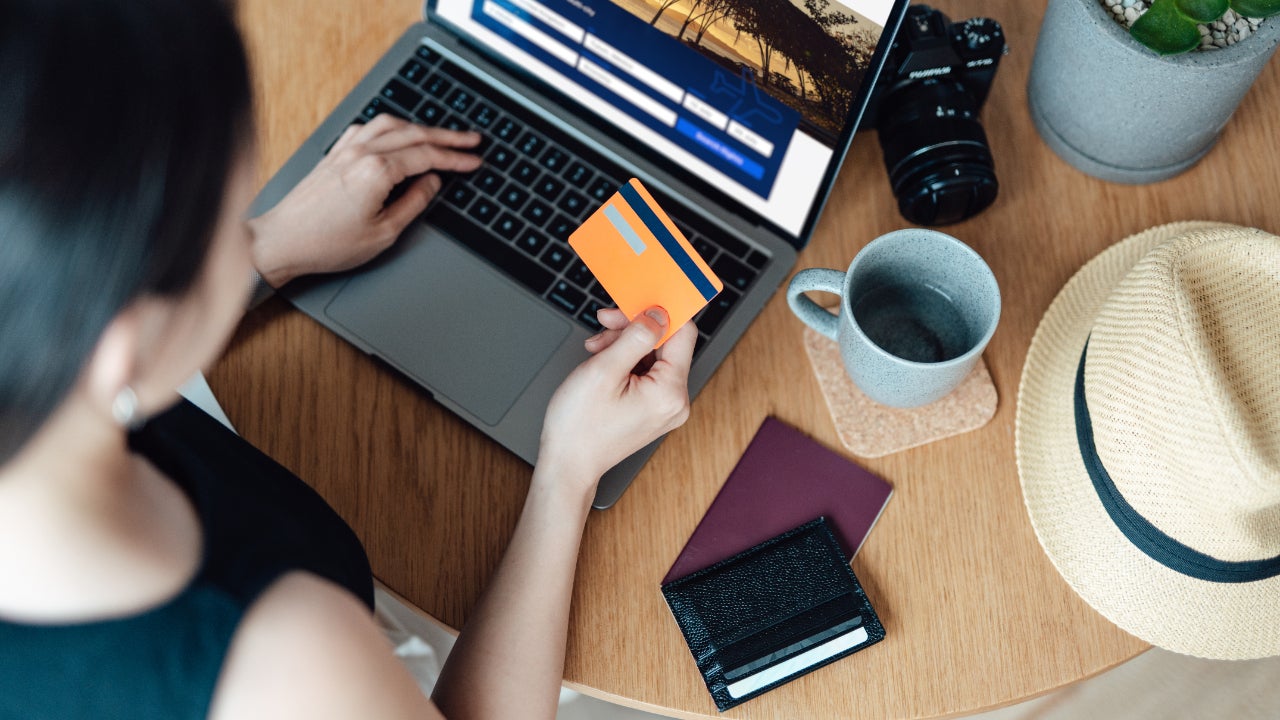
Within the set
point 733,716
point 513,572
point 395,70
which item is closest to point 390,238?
point 395,70

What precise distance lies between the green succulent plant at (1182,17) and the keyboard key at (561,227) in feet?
1.47

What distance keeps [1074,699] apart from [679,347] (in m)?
0.74

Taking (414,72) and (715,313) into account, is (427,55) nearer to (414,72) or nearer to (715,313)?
(414,72)

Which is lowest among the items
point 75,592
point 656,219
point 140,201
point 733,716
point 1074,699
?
point 1074,699

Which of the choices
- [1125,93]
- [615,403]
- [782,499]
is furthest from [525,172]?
[1125,93]

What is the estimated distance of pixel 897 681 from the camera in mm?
660

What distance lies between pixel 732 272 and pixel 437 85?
32 centimetres

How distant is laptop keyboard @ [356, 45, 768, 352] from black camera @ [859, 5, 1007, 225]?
0.46 ft

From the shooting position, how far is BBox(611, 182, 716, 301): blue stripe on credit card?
0.67 m

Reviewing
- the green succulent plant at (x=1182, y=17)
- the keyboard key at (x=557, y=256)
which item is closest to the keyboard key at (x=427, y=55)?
the keyboard key at (x=557, y=256)

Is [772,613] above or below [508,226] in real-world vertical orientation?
below

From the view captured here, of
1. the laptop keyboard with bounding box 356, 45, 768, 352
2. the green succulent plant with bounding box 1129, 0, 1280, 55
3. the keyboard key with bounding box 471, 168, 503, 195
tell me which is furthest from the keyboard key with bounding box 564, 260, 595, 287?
the green succulent plant with bounding box 1129, 0, 1280, 55

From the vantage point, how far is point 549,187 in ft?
2.59

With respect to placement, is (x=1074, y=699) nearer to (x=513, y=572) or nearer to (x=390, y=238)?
(x=513, y=572)
